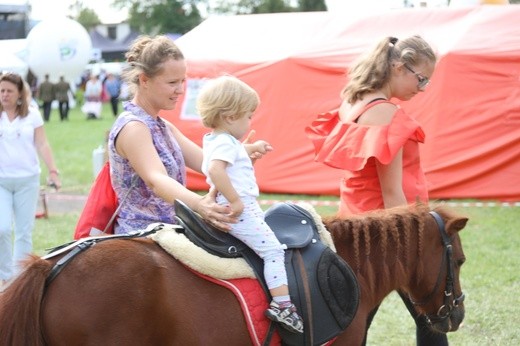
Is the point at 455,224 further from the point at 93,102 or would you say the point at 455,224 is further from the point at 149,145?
the point at 93,102

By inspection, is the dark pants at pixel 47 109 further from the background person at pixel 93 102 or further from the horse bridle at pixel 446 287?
the horse bridle at pixel 446 287

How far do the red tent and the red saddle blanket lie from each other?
8196mm

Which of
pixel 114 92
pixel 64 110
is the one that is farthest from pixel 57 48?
pixel 114 92

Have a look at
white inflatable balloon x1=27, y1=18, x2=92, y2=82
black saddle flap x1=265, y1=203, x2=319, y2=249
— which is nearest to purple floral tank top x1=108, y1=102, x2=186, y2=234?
black saddle flap x1=265, y1=203, x2=319, y2=249

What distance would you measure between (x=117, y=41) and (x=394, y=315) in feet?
190

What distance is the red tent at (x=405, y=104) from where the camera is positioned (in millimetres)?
11070

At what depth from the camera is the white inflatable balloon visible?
25781 mm

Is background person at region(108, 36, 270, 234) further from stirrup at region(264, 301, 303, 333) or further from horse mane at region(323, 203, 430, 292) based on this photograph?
horse mane at region(323, 203, 430, 292)

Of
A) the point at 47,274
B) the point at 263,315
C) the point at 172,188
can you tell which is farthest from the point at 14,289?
the point at 263,315

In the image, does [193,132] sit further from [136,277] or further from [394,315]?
[136,277]

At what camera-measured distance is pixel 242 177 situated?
324 cm

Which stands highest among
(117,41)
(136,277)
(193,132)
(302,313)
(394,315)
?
(136,277)

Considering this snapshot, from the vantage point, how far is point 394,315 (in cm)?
639

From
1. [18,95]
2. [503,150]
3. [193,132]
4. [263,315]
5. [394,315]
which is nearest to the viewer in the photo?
[263,315]
